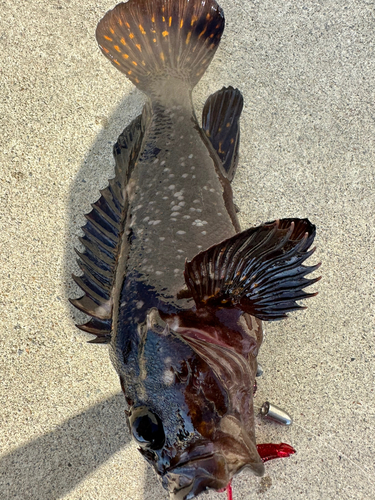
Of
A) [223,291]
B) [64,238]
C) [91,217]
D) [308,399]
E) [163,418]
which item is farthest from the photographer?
[64,238]

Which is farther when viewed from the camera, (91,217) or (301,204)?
(301,204)

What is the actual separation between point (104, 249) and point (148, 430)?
81 cm

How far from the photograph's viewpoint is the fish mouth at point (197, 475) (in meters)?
1.22

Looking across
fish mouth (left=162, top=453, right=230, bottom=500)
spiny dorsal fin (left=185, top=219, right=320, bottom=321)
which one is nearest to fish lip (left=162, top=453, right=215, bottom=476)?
fish mouth (left=162, top=453, right=230, bottom=500)

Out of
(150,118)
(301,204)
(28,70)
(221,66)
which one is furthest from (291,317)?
(28,70)

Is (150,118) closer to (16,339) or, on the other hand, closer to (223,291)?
(223,291)

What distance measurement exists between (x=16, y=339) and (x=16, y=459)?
671 mm

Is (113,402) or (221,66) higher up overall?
(221,66)

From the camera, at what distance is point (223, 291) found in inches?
56.2

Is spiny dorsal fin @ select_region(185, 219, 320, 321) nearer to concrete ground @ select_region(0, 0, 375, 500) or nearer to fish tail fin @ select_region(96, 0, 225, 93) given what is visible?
concrete ground @ select_region(0, 0, 375, 500)

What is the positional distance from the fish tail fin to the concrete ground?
362 millimetres

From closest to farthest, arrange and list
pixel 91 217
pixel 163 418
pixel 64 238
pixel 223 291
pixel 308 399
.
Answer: pixel 163 418, pixel 223 291, pixel 91 217, pixel 308 399, pixel 64 238

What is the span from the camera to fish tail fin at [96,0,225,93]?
1.87 metres

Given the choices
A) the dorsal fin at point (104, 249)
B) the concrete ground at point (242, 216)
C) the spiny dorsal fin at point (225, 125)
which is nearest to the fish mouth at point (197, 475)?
the dorsal fin at point (104, 249)
